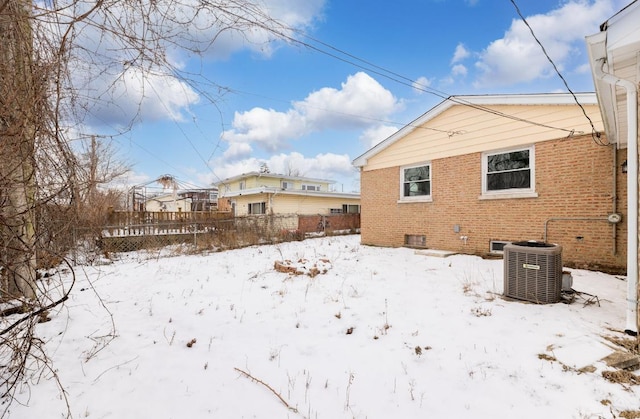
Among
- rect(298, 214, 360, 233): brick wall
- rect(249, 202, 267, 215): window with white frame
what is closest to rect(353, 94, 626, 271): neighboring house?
rect(298, 214, 360, 233): brick wall

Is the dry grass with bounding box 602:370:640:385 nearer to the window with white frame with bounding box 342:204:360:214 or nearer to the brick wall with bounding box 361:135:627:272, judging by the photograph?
the brick wall with bounding box 361:135:627:272

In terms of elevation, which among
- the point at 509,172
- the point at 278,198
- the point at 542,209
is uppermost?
the point at 509,172

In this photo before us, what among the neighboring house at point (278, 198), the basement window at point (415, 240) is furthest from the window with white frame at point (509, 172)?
the neighboring house at point (278, 198)

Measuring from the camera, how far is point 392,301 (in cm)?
480

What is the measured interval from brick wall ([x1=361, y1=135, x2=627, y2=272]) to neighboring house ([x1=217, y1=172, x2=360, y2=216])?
11553mm

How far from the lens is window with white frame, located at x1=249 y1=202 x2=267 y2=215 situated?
70.6 feet

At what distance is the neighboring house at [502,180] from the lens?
260 inches

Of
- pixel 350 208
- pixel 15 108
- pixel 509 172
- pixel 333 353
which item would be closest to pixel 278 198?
pixel 350 208

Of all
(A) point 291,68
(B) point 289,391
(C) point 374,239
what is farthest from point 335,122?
(B) point 289,391

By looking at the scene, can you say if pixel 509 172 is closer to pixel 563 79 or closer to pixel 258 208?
pixel 563 79

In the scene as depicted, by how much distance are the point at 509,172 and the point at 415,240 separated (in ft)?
11.3

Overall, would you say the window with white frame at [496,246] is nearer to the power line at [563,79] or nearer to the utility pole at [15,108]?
the power line at [563,79]

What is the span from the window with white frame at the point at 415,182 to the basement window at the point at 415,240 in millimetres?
1219

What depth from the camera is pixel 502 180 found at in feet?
27.0
